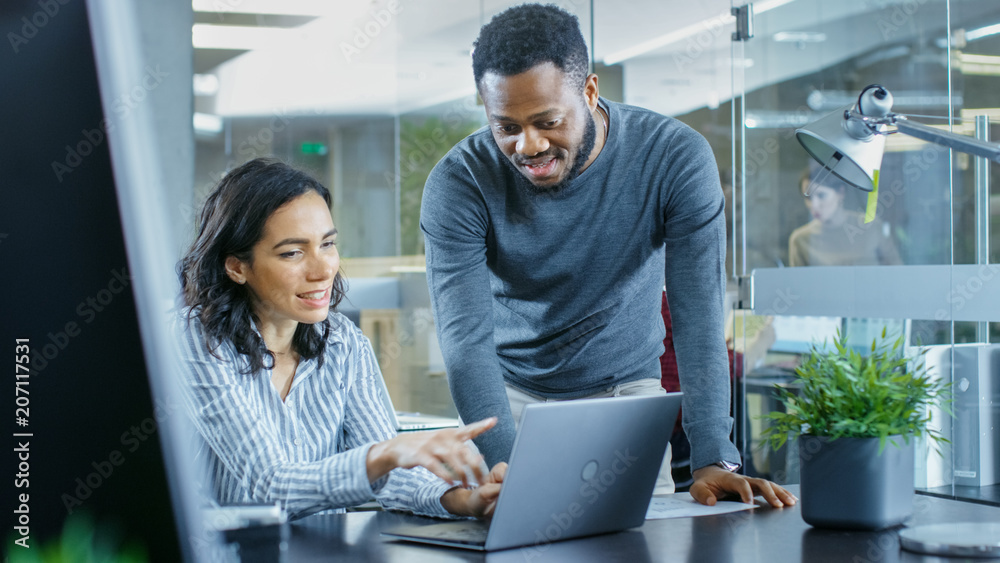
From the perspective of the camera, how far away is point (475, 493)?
49.1 inches

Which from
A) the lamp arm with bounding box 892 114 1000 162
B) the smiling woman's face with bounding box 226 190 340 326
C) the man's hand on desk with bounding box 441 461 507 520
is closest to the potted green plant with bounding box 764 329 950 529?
the lamp arm with bounding box 892 114 1000 162

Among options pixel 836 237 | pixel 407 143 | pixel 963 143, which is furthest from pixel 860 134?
pixel 407 143

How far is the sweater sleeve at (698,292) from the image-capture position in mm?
1477

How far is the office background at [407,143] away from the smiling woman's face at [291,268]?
2.03 feet

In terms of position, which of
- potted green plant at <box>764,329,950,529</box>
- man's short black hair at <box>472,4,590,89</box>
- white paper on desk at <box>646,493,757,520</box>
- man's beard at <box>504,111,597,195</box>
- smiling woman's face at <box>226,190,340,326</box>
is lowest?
white paper on desk at <box>646,493,757,520</box>

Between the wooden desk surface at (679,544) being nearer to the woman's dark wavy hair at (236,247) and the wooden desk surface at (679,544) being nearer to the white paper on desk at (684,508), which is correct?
the white paper on desk at (684,508)

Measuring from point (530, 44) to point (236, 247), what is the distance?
61 cm

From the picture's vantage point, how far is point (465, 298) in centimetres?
161

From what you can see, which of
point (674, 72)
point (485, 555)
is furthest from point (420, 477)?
point (674, 72)

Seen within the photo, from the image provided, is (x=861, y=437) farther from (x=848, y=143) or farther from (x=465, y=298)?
(x=465, y=298)

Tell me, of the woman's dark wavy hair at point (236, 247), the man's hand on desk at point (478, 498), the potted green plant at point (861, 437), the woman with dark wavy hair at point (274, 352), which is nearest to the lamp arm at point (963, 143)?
the potted green plant at point (861, 437)

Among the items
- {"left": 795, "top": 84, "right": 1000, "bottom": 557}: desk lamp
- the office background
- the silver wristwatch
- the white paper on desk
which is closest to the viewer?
the office background

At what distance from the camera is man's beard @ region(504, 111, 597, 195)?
5.43 feet

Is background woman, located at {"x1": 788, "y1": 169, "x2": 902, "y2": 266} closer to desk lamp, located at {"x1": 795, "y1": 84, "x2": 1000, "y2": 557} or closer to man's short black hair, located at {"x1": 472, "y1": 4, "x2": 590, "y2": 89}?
man's short black hair, located at {"x1": 472, "y1": 4, "x2": 590, "y2": 89}
